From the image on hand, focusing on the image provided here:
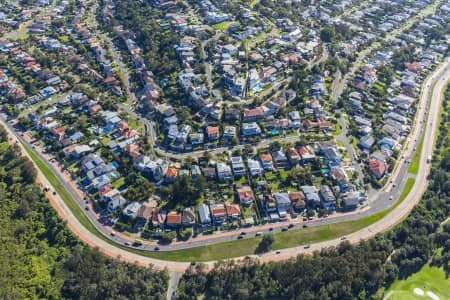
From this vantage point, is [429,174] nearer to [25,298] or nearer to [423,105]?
[423,105]

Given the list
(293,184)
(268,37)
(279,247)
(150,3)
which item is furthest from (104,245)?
(150,3)

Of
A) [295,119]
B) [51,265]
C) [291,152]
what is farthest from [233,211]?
[295,119]

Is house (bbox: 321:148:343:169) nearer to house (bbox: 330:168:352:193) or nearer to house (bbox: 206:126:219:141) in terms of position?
house (bbox: 330:168:352:193)

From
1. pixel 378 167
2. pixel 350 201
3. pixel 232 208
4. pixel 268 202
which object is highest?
pixel 378 167

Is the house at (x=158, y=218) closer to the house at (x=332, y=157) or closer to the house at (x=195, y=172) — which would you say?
the house at (x=195, y=172)

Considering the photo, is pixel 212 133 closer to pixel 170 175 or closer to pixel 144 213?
pixel 170 175

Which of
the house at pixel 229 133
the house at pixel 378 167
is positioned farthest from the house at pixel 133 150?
the house at pixel 378 167
